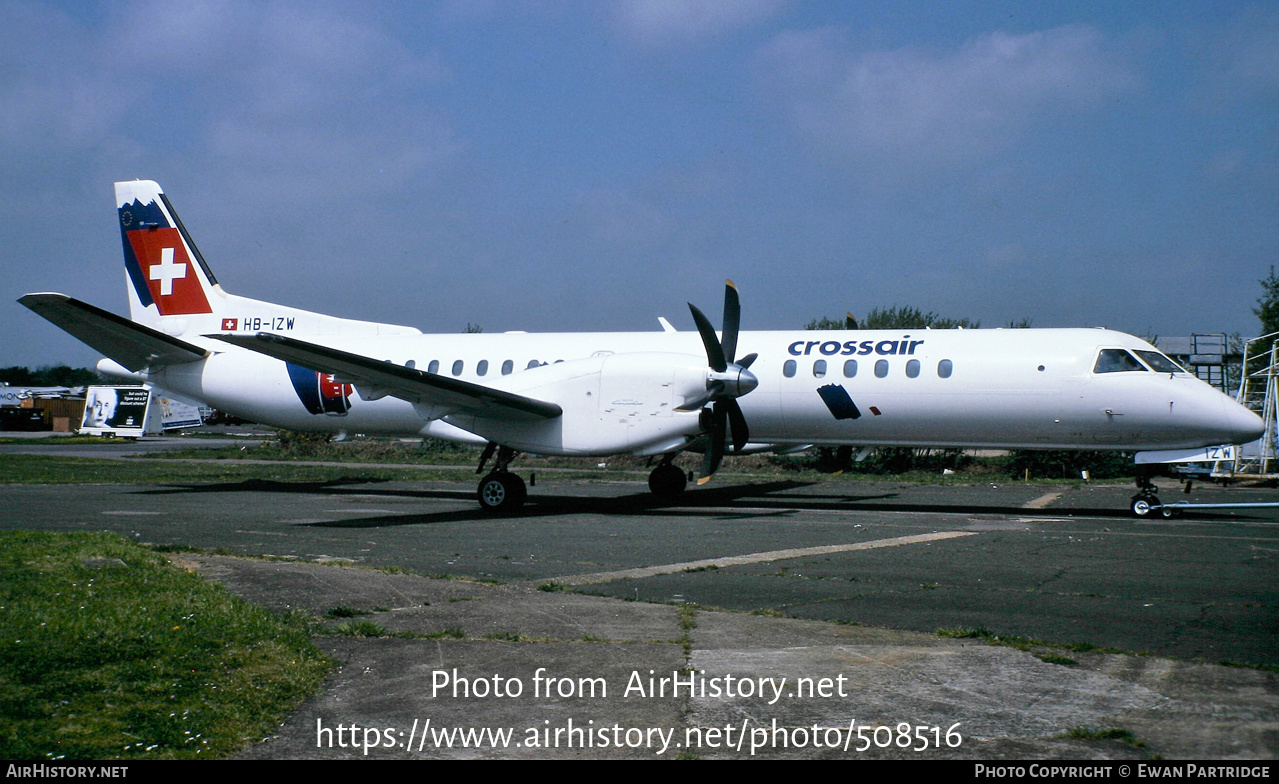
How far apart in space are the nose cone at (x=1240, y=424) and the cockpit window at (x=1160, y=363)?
3.32ft

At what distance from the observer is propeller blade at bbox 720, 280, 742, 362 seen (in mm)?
17016

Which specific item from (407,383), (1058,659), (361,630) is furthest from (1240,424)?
(361,630)

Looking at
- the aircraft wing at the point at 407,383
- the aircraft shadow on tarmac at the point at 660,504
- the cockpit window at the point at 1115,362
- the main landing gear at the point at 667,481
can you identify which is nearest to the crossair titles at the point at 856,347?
the aircraft shadow on tarmac at the point at 660,504

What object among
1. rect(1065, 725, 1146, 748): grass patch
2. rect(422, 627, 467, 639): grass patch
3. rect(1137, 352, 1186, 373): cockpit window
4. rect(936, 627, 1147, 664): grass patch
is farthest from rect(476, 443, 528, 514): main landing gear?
rect(1065, 725, 1146, 748): grass patch

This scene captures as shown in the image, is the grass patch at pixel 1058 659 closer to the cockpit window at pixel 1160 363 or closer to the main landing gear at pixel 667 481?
the cockpit window at pixel 1160 363

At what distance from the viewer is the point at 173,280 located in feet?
74.2

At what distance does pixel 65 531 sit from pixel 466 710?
1039cm

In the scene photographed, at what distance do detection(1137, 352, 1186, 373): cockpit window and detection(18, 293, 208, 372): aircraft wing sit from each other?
18847 mm

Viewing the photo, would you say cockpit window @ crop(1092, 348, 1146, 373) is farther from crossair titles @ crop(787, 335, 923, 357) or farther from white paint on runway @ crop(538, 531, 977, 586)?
white paint on runway @ crop(538, 531, 977, 586)

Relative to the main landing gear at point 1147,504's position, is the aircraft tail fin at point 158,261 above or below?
above

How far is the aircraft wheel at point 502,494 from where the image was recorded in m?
17.0

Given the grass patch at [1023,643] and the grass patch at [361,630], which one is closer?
the grass patch at [1023,643]

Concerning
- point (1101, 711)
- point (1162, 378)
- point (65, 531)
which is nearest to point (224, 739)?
point (1101, 711)
